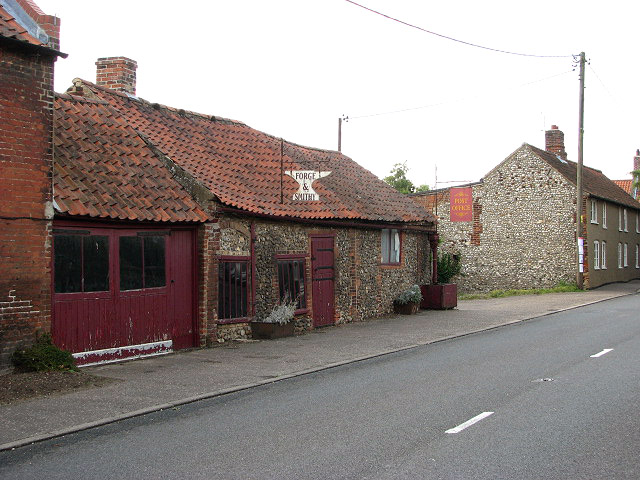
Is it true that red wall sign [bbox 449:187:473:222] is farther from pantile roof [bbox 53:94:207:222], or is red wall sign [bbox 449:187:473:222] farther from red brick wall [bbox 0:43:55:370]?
red brick wall [bbox 0:43:55:370]

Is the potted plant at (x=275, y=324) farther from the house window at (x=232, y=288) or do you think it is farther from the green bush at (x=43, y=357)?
the green bush at (x=43, y=357)

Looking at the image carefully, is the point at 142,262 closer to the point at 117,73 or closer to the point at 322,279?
the point at 322,279

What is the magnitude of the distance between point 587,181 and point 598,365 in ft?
112

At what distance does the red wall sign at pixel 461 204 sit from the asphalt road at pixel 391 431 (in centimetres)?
3171

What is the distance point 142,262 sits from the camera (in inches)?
525

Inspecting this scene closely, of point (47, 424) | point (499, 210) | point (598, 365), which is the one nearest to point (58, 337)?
point (47, 424)

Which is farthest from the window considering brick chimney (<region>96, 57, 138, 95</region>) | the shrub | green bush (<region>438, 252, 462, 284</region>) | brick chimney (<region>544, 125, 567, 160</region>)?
brick chimney (<region>544, 125, 567, 160</region>)

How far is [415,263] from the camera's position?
24516 mm

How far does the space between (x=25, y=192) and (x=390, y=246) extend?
14014 mm

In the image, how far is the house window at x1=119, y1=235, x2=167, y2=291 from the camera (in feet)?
42.5

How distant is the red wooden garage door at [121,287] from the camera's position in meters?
11.8

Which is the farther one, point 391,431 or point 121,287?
point 121,287

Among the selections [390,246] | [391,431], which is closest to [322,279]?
[390,246]

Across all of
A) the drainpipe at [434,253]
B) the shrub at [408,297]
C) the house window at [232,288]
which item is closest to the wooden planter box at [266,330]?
the house window at [232,288]
